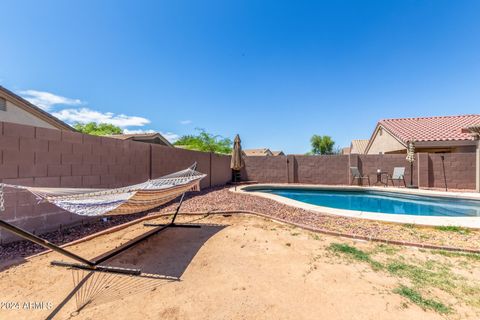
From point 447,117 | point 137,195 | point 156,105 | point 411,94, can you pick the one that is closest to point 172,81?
point 156,105

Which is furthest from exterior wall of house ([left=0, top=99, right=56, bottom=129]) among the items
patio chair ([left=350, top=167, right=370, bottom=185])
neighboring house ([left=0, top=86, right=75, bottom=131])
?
patio chair ([left=350, top=167, right=370, bottom=185])

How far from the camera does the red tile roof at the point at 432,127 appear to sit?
11406 mm

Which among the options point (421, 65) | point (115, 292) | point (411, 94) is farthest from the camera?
point (411, 94)

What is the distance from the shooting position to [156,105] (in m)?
17.0

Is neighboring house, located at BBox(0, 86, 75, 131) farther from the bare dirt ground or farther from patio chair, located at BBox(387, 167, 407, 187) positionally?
patio chair, located at BBox(387, 167, 407, 187)

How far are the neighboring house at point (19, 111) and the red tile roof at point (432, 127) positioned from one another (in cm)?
1843

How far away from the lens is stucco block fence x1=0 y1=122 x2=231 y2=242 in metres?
3.23

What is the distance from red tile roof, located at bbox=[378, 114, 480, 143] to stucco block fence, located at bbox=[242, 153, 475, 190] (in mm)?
1686

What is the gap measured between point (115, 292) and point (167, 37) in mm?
9531

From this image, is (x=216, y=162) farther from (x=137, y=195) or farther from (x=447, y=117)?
(x=447, y=117)

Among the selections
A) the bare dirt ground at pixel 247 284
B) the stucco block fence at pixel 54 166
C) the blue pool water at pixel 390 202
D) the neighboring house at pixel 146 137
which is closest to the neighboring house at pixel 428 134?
the blue pool water at pixel 390 202

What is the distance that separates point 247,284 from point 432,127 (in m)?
16.0

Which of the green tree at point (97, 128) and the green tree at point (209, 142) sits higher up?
the green tree at point (97, 128)

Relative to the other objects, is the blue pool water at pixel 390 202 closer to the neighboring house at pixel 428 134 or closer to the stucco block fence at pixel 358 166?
the stucco block fence at pixel 358 166
